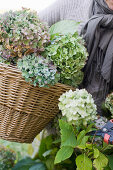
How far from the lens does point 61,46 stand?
A: 980 mm

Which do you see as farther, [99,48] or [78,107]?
[99,48]

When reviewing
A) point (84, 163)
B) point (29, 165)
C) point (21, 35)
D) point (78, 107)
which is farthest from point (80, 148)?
point (29, 165)

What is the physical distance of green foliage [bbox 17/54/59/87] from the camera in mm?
910

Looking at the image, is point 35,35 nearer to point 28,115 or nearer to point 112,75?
point 28,115

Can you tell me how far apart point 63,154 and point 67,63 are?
374 mm

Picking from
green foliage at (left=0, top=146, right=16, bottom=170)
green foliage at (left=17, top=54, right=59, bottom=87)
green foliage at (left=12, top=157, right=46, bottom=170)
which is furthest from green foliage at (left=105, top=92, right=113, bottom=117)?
green foliage at (left=0, top=146, right=16, bottom=170)

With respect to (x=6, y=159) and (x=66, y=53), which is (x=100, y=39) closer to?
(x=66, y=53)

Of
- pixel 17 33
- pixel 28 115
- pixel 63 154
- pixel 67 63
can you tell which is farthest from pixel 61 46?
pixel 63 154

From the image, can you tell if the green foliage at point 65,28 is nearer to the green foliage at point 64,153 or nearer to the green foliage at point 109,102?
the green foliage at point 109,102

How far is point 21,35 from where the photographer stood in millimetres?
909

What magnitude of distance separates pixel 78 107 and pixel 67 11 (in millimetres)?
649

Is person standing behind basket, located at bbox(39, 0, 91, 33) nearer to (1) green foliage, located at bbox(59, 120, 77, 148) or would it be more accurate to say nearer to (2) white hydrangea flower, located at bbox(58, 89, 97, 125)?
(2) white hydrangea flower, located at bbox(58, 89, 97, 125)

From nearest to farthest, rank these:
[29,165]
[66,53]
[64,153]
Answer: [64,153] < [66,53] < [29,165]

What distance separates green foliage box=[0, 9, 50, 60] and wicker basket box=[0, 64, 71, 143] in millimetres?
81
